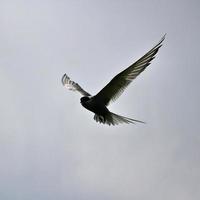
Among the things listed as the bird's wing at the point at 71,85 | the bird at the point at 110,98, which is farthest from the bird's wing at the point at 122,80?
the bird's wing at the point at 71,85

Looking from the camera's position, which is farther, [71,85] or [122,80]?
[71,85]

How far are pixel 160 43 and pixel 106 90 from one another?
14.4 feet

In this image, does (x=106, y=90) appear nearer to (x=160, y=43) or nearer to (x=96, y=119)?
(x=96, y=119)

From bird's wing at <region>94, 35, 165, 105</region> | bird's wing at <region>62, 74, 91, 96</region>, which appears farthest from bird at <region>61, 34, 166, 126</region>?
bird's wing at <region>62, 74, 91, 96</region>

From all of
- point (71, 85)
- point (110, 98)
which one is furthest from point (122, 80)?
point (71, 85)

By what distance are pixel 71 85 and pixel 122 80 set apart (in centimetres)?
706

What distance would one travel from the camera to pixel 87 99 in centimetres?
2425

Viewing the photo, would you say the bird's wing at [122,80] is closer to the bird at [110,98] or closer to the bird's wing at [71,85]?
the bird at [110,98]

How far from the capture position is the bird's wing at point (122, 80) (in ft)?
69.9

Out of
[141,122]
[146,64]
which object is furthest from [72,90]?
[141,122]

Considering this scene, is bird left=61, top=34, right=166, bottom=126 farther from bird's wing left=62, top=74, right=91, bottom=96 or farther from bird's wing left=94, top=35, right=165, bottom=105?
bird's wing left=62, top=74, right=91, bottom=96

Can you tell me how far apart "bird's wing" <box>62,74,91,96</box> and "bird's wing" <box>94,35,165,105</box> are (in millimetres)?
4199

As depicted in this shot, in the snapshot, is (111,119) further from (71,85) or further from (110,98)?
(71,85)

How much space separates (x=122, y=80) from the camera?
76.1 feet
